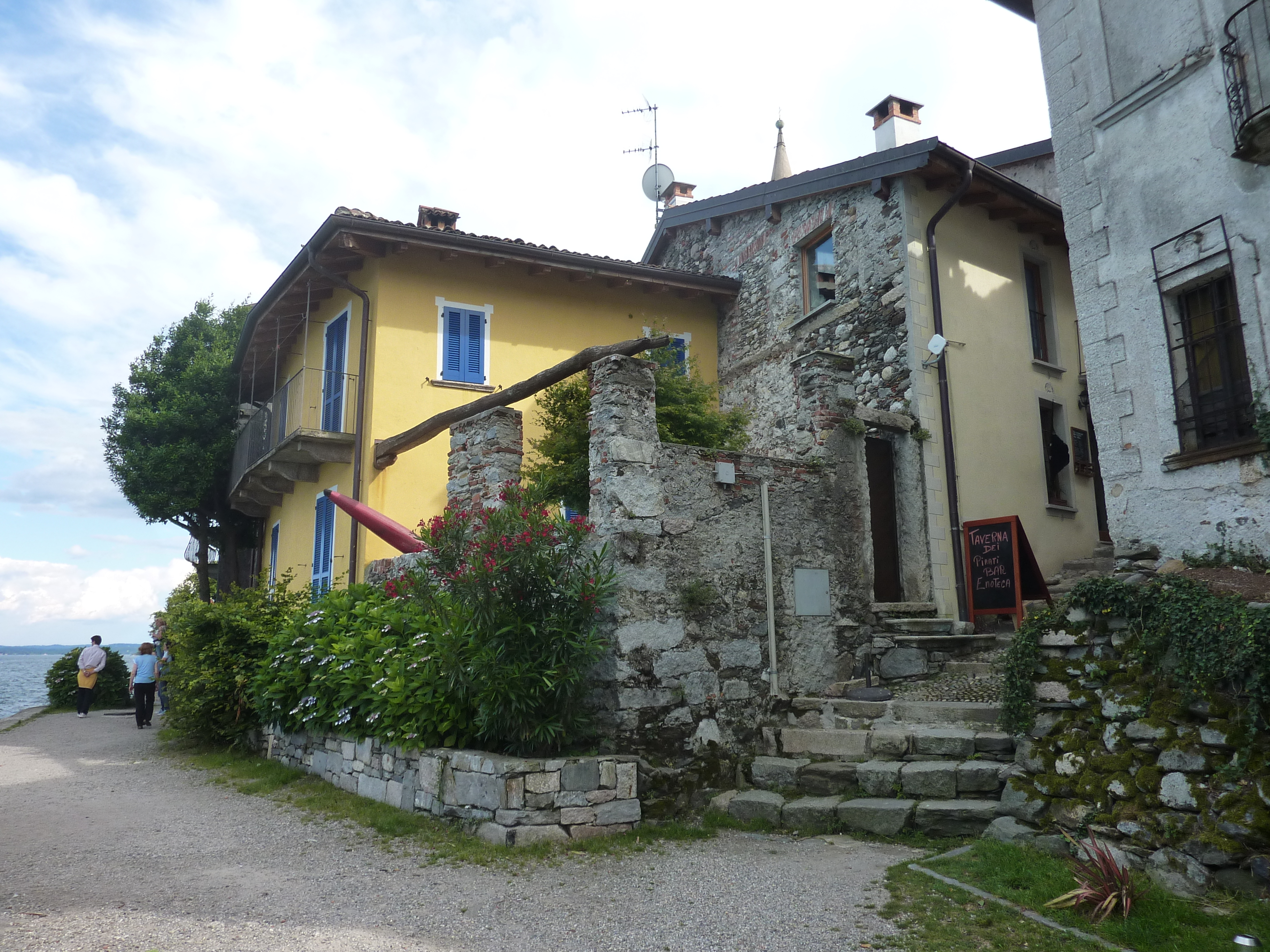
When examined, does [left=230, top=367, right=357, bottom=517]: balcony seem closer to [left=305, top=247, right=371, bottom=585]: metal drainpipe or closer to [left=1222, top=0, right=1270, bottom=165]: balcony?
[left=305, top=247, right=371, bottom=585]: metal drainpipe

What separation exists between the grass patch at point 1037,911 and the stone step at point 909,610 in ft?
13.5

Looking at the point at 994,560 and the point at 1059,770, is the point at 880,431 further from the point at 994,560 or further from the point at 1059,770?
the point at 1059,770

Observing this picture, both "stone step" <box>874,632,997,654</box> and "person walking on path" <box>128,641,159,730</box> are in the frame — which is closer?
"stone step" <box>874,632,997,654</box>

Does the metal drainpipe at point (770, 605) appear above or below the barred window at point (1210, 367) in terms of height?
below

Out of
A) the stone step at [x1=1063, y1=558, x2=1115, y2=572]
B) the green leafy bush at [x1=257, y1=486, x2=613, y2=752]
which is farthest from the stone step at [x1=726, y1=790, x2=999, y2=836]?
the stone step at [x1=1063, y1=558, x2=1115, y2=572]

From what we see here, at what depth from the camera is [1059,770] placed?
527 centimetres

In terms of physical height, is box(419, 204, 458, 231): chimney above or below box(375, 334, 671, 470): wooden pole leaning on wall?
above

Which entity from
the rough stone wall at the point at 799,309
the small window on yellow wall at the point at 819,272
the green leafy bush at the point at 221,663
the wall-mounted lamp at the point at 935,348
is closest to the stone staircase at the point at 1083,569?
the rough stone wall at the point at 799,309

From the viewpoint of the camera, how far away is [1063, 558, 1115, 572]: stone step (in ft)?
32.3

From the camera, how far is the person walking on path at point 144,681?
12.9 metres

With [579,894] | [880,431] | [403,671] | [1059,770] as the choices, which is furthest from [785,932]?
[880,431]

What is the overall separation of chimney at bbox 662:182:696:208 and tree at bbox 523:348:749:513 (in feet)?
19.0

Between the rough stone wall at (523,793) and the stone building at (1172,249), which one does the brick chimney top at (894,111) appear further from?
the rough stone wall at (523,793)

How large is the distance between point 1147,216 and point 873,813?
5.04 meters
